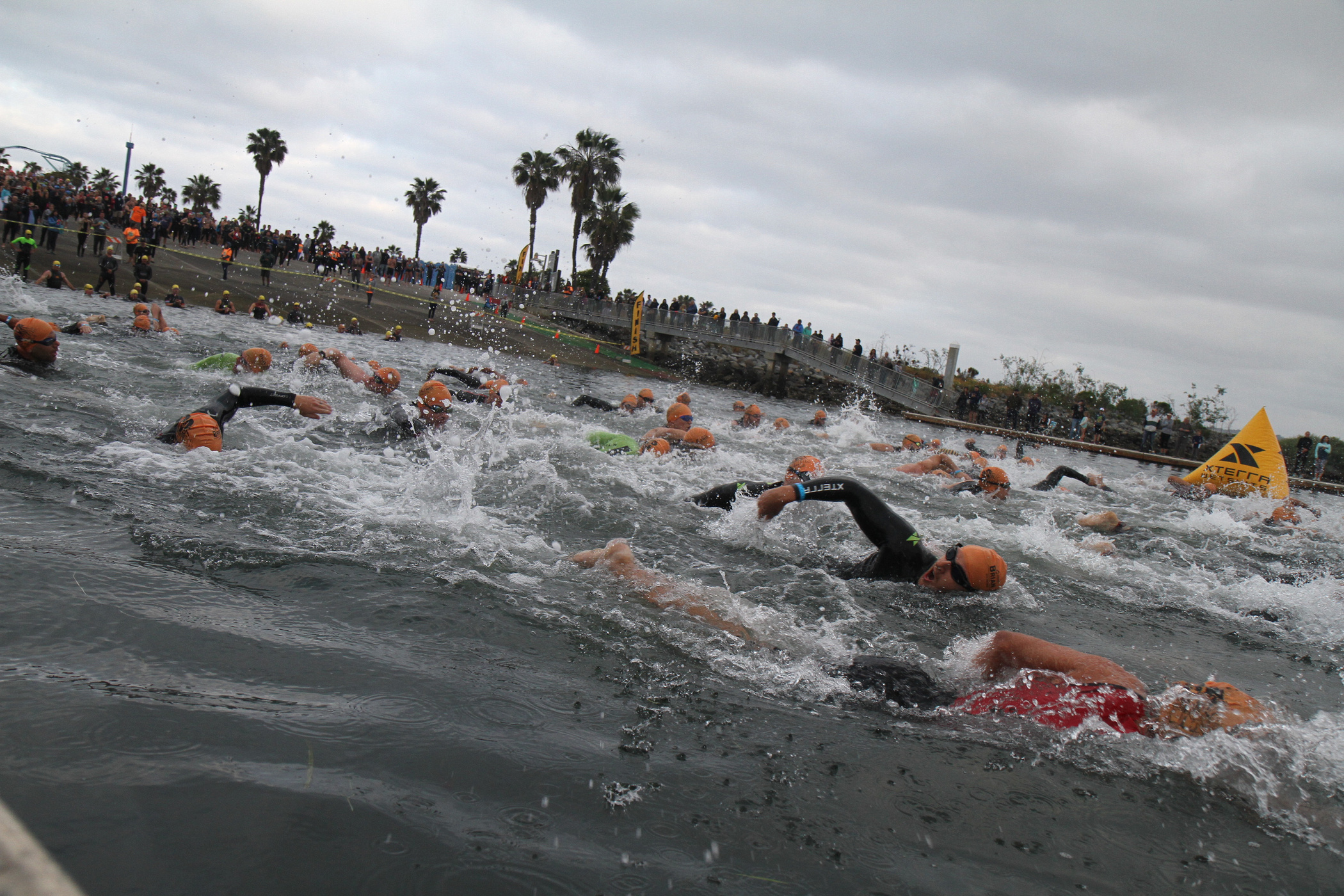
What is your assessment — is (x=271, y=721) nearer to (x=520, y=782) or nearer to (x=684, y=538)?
(x=520, y=782)

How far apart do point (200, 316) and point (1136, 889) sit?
2117 centimetres

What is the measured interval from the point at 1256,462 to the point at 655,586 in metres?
11.9

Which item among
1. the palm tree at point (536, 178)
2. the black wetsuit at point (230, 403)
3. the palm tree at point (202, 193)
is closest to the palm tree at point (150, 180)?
the palm tree at point (202, 193)

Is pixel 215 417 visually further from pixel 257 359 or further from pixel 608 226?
pixel 608 226

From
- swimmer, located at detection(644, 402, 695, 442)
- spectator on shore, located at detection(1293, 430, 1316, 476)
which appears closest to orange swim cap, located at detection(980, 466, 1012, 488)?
swimmer, located at detection(644, 402, 695, 442)

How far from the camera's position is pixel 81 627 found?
10.0ft

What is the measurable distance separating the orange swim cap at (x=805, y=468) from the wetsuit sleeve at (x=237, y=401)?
4.47m

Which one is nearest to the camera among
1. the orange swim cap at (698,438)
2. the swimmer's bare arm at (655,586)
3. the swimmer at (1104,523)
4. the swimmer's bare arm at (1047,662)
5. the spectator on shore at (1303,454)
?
the swimmer's bare arm at (1047,662)

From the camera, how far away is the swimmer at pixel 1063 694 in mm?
3342

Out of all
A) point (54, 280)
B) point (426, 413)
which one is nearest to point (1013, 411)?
point (426, 413)

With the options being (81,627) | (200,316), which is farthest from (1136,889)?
(200,316)

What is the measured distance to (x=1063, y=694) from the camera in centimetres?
354

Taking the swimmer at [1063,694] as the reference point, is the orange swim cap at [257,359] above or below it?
above

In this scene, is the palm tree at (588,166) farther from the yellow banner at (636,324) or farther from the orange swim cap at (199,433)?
the orange swim cap at (199,433)
